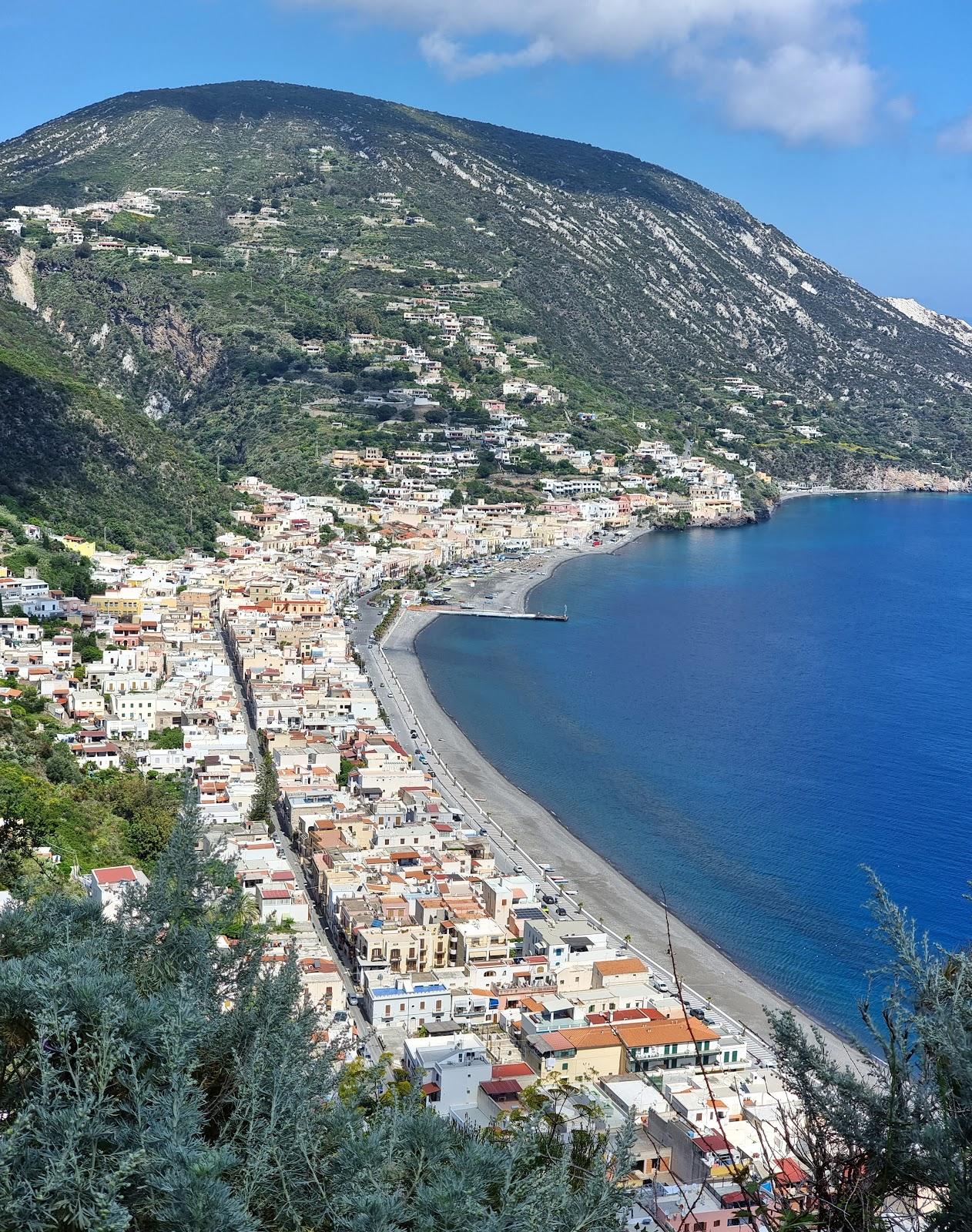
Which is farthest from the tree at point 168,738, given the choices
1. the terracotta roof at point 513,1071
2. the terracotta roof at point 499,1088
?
the terracotta roof at point 499,1088

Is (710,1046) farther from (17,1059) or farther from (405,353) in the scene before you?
(405,353)

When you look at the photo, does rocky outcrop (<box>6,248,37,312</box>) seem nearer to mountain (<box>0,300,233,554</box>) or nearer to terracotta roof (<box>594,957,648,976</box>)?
mountain (<box>0,300,233,554</box>)

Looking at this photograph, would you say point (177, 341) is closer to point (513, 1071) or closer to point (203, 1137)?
point (513, 1071)

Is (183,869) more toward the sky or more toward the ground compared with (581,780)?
more toward the sky

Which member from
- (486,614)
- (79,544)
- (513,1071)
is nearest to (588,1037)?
(513,1071)

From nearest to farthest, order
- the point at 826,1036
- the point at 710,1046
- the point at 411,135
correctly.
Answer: the point at 710,1046 → the point at 826,1036 → the point at 411,135

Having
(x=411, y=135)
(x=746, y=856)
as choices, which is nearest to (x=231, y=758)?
(x=746, y=856)

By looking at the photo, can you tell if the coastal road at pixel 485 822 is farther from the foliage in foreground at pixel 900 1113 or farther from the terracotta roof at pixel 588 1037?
the foliage in foreground at pixel 900 1113
